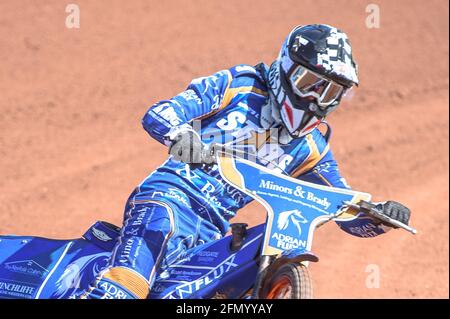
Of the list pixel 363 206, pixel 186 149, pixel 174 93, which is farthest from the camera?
pixel 174 93

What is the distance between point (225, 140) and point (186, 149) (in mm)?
979

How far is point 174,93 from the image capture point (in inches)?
522

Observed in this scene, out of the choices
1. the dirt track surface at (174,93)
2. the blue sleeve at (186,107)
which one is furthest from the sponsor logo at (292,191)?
the dirt track surface at (174,93)

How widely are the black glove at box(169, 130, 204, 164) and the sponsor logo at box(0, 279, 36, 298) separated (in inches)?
60.0

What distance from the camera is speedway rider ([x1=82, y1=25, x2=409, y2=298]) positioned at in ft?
20.1

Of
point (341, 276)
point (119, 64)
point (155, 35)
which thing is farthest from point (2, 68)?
point (341, 276)

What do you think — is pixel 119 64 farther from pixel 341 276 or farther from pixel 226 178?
pixel 226 178

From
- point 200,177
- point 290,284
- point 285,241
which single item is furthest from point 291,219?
point 200,177

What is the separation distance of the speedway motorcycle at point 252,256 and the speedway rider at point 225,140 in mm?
203

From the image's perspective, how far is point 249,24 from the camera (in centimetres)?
1517

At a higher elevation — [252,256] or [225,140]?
[225,140]

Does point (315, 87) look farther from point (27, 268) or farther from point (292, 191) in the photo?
point (27, 268)

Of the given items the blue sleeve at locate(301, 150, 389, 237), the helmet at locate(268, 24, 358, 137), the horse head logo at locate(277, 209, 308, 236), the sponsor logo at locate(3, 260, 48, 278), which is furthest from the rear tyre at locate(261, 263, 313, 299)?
the sponsor logo at locate(3, 260, 48, 278)
